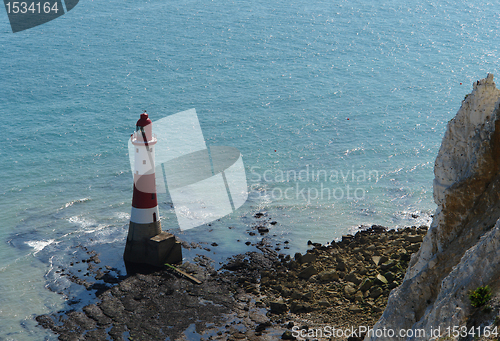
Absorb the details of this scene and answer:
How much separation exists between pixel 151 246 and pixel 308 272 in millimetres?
7375

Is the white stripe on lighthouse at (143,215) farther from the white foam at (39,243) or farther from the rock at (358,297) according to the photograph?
the rock at (358,297)

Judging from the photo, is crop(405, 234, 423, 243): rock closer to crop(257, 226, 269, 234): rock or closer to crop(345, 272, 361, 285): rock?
crop(345, 272, 361, 285): rock

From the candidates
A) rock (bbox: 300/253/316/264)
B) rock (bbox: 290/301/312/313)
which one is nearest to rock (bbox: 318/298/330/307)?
rock (bbox: 290/301/312/313)

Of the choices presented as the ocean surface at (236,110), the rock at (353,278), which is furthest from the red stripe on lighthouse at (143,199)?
the rock at (353,278)

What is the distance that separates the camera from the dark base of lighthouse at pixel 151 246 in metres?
25.4

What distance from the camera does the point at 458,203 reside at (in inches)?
561

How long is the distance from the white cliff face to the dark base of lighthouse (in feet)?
43.4

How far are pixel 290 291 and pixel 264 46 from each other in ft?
175

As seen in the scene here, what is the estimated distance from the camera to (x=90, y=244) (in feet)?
92.8

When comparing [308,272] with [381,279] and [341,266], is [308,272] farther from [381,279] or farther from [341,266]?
[381,279]

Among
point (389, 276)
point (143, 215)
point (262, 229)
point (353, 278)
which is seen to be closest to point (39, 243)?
point (143, 215)

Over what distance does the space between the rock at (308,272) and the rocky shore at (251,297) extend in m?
0.04

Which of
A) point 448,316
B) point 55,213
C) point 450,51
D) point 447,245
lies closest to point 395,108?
point 450,51

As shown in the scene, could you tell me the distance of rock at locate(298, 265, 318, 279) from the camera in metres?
23.3
